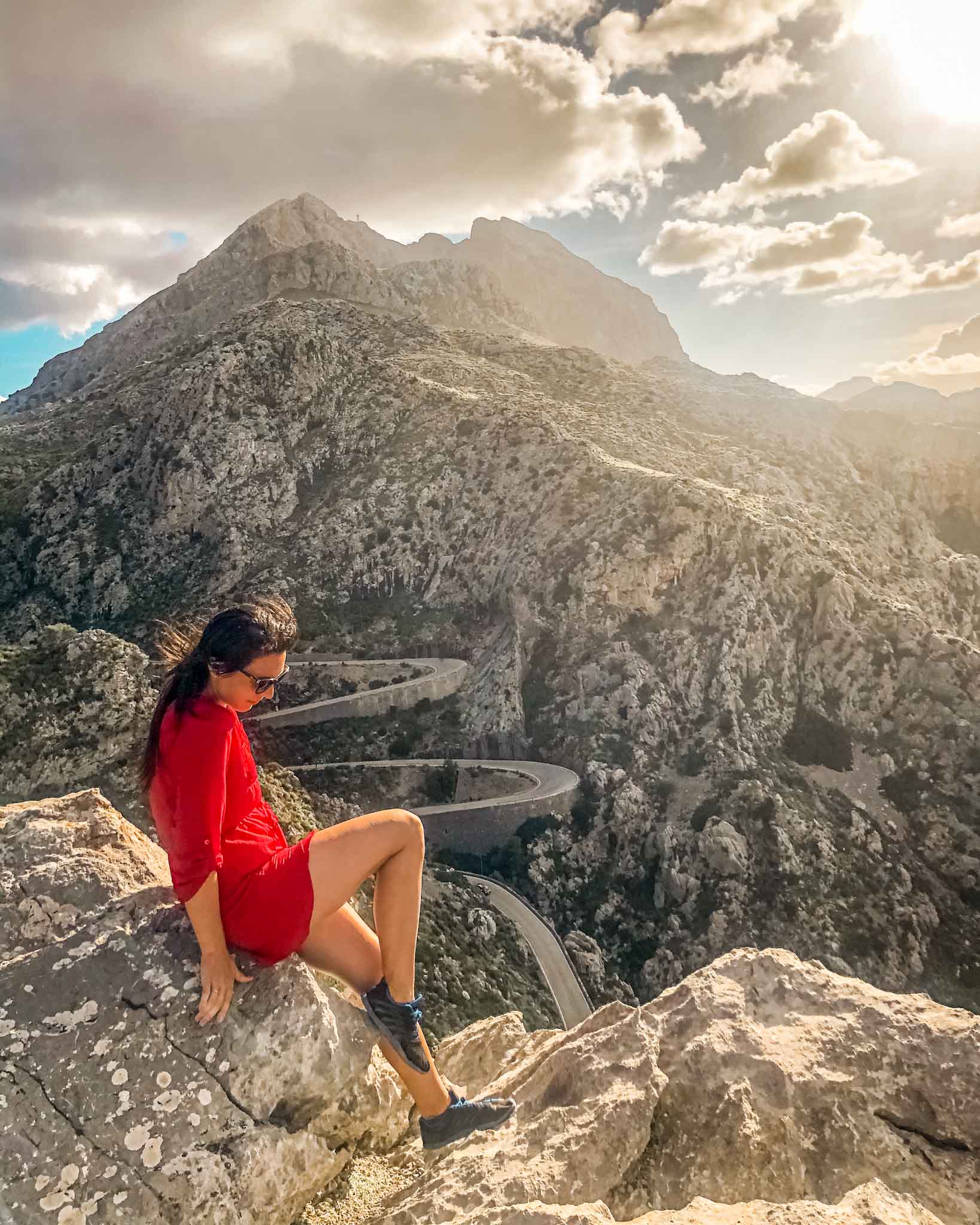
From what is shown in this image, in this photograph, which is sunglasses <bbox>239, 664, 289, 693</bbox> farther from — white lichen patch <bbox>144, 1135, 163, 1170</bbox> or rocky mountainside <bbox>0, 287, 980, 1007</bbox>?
rocky mountainside <bbox>0, 287, 980, 1007</bbox>

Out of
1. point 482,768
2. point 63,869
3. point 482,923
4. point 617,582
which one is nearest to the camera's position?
point 63,869

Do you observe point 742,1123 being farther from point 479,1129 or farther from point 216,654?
point 216,654

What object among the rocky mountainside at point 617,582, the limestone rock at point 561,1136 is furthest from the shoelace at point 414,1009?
the rocky mountainside at point 617,582

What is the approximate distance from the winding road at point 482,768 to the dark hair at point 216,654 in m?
35.7

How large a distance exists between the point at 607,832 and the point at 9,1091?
4715 cm

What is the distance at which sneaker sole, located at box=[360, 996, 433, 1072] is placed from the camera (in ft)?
16.2

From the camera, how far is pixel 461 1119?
5262 mm

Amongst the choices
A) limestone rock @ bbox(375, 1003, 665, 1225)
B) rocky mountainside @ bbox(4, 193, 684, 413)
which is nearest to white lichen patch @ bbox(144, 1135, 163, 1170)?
limestone rock @ bbox(375, 1003, 665, 1225)

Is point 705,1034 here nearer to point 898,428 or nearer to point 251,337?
point 251,337

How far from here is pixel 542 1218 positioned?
419 centimetres

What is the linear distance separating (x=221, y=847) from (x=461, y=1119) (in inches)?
121

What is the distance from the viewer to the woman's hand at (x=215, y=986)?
4426 mm

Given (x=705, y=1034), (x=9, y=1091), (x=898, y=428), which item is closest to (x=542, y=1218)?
(x=705, y=1034)

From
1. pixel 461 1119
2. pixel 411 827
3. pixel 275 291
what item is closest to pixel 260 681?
pixel 411 827
